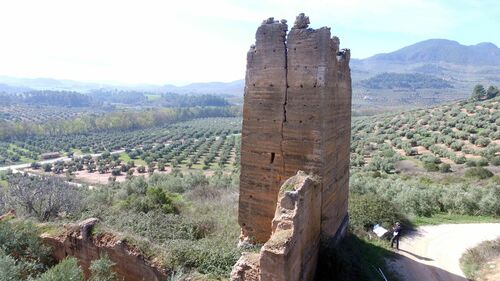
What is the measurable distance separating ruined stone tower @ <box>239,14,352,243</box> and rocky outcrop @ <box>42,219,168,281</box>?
3576 mm

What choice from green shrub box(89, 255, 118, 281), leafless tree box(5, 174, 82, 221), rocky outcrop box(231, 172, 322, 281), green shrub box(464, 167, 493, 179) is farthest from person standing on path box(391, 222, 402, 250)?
green shrub box(464, 167, 493, 179)

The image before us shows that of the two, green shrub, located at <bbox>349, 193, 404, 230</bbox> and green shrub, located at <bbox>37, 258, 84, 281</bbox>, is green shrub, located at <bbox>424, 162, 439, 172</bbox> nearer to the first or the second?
green shrub, located at <bbox>349, 193, 404, 230</bbox>

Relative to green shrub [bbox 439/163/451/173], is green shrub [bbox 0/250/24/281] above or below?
above

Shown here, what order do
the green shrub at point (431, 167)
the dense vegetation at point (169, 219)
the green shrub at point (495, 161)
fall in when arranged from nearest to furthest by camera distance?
1. the dense vegetation at point (169, 219)
2. the green shrub at point (495, 161)
3. the green shrub at point (431, 167)

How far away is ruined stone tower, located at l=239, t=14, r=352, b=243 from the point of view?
473 inches

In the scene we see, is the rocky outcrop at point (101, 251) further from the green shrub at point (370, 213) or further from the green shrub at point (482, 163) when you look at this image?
the green shrub at point (482, 163)

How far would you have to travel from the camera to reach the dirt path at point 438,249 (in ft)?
48.0

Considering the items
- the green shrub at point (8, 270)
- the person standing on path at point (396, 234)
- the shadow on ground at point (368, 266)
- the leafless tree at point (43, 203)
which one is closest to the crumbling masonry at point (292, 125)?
the shadow on ground at point (368, 266)

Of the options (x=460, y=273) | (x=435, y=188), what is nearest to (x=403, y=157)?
(x=435, y=188)

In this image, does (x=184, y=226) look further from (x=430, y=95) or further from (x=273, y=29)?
(x=430, y=95)

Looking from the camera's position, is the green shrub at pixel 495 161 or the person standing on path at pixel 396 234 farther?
the green shrub at pixel 495 161

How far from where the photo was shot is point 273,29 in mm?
12516

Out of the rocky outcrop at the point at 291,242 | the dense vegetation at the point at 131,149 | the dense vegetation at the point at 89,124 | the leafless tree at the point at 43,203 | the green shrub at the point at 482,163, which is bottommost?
the dense vegetation at the point at 131,149

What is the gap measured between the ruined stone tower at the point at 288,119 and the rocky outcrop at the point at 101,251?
358cm
